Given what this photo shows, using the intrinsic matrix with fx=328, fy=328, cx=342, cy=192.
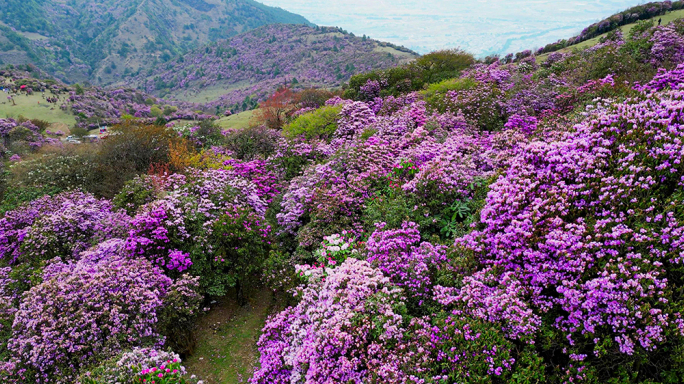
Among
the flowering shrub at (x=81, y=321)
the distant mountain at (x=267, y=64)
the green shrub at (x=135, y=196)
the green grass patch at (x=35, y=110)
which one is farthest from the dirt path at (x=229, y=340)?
the distant mountain at (x=267, y=64)

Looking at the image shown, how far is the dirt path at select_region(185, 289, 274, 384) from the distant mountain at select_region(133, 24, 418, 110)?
109617mm

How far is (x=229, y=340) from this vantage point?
11.8m

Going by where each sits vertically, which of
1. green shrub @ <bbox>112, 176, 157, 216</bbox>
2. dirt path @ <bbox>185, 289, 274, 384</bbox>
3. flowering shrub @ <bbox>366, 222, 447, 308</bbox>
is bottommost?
dirt path @ <bbox>185, 289, 274, 384</bbox>

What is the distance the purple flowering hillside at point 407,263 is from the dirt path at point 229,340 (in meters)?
0.07

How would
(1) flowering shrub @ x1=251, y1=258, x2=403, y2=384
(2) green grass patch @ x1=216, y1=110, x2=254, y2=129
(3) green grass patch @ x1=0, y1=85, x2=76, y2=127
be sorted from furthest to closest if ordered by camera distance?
(3) green grass patch @ x1=0, y1=85, x2=76, y2=127
(2) green grass patch @ x1=216, y1=110, x2=254, y2=129
(1) flowering shrub @ x1=251, y1=258, x2=403, y2=384

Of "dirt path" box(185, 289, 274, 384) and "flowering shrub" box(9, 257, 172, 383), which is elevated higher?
"flowering shrub" box(9, 257, 172, 383)

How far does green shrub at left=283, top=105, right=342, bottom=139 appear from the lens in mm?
24359

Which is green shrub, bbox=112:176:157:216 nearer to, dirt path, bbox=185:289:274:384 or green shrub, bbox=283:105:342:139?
Result: dirt path, bbox=185:289:274:384

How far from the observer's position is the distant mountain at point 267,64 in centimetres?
13450

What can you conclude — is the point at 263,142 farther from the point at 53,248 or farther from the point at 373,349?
the point at 373,349

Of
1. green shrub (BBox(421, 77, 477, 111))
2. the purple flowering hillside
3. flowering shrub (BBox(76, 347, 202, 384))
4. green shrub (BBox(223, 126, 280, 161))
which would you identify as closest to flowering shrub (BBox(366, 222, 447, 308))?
the purple flowering hillside

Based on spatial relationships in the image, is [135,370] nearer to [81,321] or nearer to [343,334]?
[81,321]

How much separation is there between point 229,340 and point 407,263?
24.4 ft

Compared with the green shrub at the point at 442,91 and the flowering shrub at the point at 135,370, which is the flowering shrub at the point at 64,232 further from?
the green shrub at the point at 442,91
